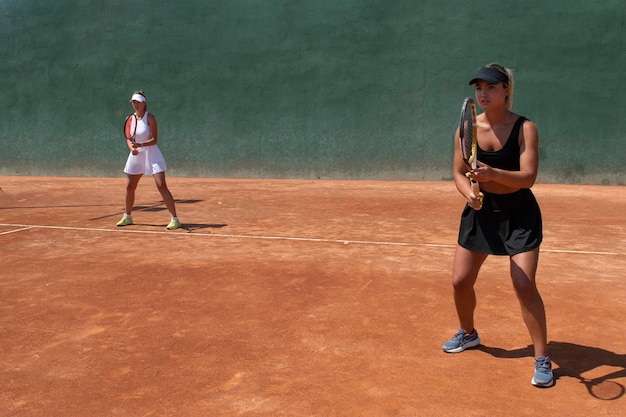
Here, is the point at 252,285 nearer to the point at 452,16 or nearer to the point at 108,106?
the point at 452,16

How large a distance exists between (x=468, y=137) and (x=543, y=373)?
1292mm

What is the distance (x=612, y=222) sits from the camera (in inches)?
366

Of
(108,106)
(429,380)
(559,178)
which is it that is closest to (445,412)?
(429,380)

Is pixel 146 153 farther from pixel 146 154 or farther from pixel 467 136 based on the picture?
pixel 467 136

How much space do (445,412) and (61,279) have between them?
3.97m

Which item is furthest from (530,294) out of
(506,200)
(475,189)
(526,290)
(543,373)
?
(475,189)

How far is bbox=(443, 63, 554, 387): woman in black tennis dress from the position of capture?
357cm

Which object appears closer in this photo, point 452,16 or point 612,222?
point 612,222

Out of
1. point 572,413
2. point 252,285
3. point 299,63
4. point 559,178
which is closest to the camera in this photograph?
point 572,413

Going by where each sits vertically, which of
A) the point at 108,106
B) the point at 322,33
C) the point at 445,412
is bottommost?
the point at 445,412

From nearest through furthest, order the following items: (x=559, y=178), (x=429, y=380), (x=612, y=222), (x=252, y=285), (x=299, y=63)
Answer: (x=429, y=380) → (x=252, y=285) → (x=612, y=222) → (x=559, y=178) → (x=299, y=63)

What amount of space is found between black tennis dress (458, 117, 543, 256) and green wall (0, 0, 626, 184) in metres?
12.3

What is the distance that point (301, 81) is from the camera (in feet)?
54.3

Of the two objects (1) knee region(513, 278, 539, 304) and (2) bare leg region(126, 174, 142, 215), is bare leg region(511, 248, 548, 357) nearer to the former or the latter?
(1) knee region(513, 278, 539, 304)
